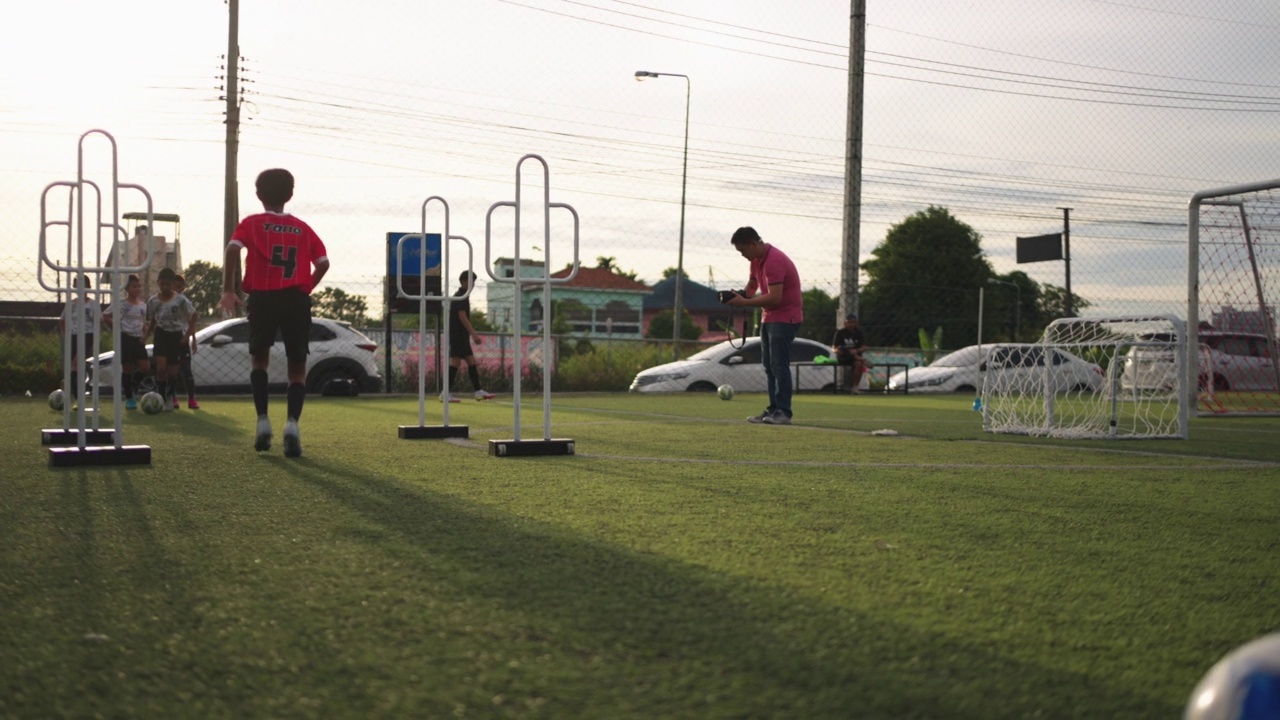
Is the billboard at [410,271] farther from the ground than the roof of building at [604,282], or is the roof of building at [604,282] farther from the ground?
the roof of building at [604,282]

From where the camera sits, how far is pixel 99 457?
637 centimetres

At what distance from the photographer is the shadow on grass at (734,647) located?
210 centimetres

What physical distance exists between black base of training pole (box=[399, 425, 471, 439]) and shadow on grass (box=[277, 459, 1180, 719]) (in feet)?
16.5

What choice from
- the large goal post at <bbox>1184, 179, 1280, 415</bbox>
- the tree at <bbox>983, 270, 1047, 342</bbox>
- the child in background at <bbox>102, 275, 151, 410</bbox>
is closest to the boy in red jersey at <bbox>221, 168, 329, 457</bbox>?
the child in background at <bbox>102, 275, 151, 410</bbox>

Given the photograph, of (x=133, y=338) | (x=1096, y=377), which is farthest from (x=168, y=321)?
(x=1096, y=377)

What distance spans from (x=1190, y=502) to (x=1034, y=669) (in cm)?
327

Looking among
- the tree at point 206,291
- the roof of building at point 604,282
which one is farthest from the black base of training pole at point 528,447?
the roof of building at point 604,282

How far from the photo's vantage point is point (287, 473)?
605 centimetres

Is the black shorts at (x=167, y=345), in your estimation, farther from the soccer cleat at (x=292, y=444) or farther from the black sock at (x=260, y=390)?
the soccer cleat at (x=292, y=444)

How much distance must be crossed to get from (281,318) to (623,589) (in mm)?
4872

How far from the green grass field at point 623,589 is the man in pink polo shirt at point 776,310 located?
4359mm

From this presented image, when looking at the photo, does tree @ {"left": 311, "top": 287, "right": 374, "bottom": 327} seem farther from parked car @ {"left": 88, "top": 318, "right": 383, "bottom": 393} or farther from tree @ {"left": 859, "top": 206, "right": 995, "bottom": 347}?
tree @ {"left": 859, "top": 206, "right": 995, "bottom": 347}

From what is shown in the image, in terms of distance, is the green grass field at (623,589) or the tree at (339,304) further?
the tree at (339,304)

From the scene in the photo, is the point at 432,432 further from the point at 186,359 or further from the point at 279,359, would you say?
the point at 279,359
